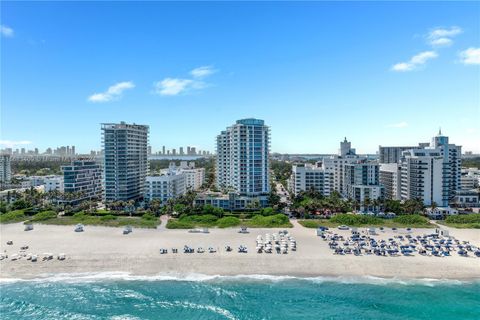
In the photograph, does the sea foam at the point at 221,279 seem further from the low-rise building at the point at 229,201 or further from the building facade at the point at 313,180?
the building facade at the point at 313,180

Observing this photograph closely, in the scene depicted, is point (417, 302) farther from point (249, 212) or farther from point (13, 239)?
point (13, 239)

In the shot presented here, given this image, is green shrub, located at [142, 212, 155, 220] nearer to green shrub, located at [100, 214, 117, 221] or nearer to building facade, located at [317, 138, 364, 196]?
green shrub, located at [100, 214, 117, 221]

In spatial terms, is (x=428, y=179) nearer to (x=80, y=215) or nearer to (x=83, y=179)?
(x=80, y=215)

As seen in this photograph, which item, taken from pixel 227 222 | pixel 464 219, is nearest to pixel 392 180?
pixel 464 219

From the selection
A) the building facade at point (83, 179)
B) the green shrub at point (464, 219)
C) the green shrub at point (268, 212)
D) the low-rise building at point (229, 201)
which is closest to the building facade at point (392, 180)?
the green shrub at point (464, 219)

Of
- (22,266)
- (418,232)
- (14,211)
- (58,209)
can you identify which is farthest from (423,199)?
(14,211)

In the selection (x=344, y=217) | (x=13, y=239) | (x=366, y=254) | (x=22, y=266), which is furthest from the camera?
(x=344, y=217)
